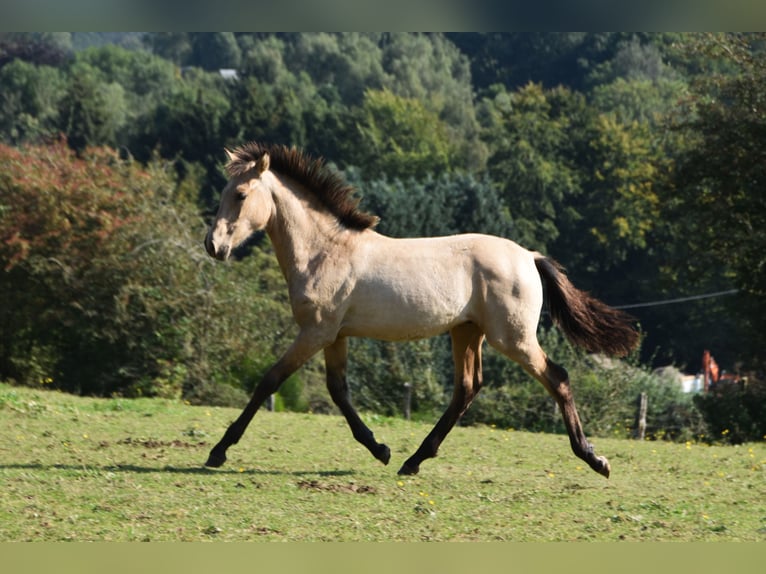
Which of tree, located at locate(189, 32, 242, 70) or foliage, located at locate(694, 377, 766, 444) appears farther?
tree, located at locate(189, 32, 242, 70)

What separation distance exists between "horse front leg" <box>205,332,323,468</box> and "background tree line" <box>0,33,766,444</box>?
9.22ft

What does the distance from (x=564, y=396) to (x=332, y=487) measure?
2091mm

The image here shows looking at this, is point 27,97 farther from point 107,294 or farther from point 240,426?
point 240,426

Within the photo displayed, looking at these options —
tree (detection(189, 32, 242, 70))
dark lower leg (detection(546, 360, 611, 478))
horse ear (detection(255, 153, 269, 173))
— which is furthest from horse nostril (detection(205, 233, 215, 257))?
tree (detection(189, 32, 242, 70))

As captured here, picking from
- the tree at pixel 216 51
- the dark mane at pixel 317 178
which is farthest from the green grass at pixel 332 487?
the tree at pixel 216 51

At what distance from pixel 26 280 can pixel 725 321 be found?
127ft

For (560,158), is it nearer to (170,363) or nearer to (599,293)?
(599,293)

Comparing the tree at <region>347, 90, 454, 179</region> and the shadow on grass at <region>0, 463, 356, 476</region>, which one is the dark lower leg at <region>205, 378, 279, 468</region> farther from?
the tree at <region>347, 90, 454, 179</region>

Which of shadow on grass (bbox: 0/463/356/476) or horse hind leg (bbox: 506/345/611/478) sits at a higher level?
horse hind leg (bbox: 506/345/611/478)

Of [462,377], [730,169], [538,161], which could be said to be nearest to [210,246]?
[462,377]

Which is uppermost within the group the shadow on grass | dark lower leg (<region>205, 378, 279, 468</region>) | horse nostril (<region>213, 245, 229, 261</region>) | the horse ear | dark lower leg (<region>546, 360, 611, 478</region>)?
the horse ear

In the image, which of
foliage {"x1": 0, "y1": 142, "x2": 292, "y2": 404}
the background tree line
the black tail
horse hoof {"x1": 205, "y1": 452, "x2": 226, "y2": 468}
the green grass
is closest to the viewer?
the green grass

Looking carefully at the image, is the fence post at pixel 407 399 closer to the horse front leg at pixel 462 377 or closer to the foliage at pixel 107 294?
the foliage at pixel 107 294

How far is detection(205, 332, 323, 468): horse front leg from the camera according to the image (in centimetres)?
936
